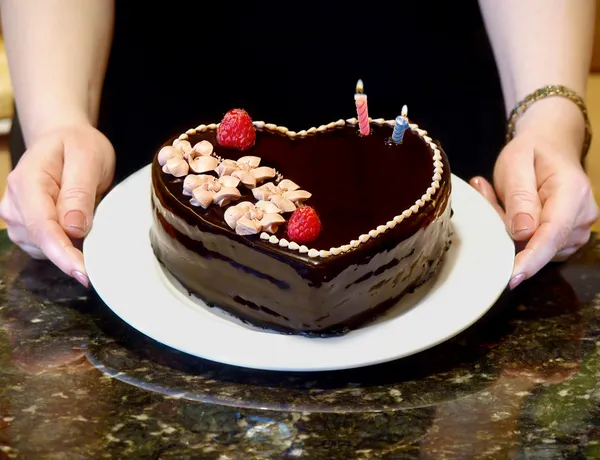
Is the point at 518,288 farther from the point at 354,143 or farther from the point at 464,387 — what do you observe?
the point at 354,143

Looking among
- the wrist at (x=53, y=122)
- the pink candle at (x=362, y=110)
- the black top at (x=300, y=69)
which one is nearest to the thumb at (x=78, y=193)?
the wrist at (x=53, y=122)

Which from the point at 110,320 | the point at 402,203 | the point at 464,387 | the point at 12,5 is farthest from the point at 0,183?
the point at 464,387

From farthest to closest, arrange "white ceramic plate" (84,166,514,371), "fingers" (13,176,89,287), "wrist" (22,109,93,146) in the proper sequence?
"wrist" (22,109,93,146) < "fingers" (13,176,89,287) < "white ceramic plate" (84,166,514,371)

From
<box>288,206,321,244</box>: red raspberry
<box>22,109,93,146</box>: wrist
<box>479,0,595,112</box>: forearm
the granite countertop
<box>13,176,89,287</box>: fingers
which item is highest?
<box>479,0,595,112</box>: forearm

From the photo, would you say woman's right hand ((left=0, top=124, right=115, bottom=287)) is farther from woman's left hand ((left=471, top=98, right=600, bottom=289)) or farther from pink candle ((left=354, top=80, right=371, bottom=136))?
woman's left hand ((left=471, top=98, right=600, bottom=289))

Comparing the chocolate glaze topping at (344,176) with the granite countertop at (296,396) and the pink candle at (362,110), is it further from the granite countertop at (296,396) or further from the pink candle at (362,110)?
the granite countertop at (296,396)

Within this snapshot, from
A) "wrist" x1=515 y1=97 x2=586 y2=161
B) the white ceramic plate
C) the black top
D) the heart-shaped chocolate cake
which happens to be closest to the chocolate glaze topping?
the heart-shaped chocolate cake

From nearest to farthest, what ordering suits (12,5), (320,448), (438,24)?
(320,448) → (12,5) → (438,24)

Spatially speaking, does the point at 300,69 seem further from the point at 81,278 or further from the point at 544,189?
the point at 81,278
